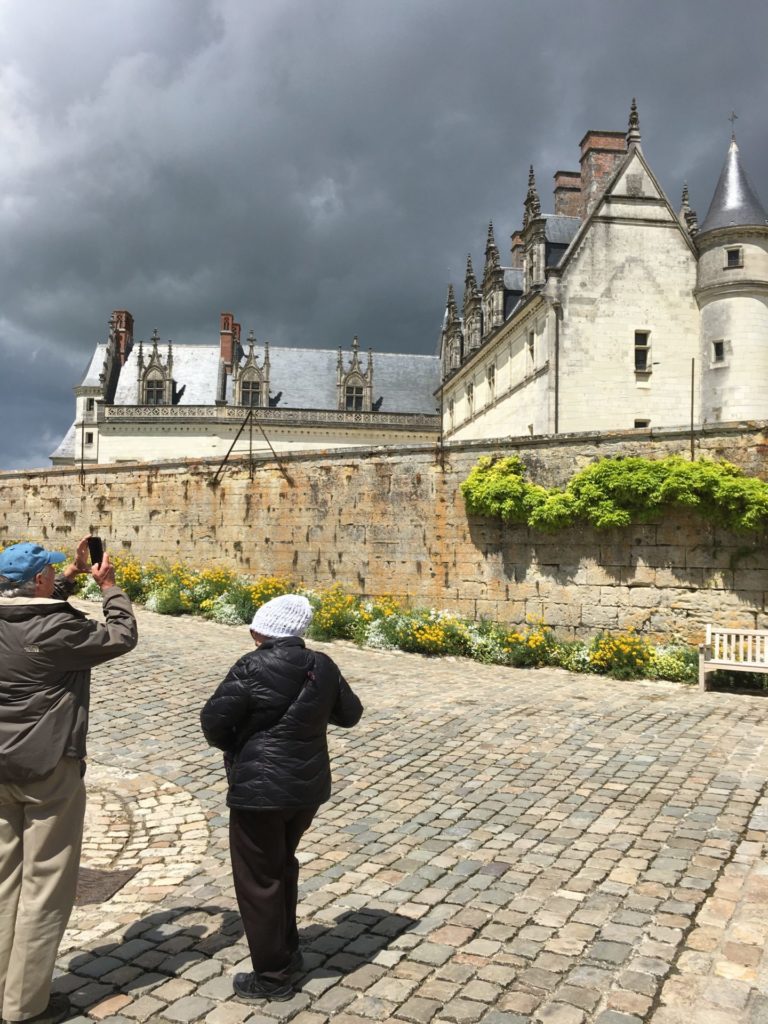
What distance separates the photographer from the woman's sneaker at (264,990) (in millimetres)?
3234

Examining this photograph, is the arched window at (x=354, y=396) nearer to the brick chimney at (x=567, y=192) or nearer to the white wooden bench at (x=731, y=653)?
the brick chimney at (x=567, y=192)

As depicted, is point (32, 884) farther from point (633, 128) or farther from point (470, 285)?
point (470, 285)

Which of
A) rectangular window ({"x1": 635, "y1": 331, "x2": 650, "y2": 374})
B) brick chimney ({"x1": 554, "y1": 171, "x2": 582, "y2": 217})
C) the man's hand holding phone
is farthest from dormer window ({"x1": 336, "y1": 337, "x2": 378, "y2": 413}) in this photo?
the man's hand holding phone

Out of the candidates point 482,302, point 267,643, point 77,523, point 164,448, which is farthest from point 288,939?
point 164,448

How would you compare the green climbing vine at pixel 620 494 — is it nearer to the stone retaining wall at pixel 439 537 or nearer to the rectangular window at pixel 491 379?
the stone retaining wall at pixel 439 537

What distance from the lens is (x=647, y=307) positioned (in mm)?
22500

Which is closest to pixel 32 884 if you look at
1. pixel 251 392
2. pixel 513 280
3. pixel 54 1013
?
pixel 54 1013

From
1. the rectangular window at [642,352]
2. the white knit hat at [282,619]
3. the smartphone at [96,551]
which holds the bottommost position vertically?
the white knit hat at [282,619]

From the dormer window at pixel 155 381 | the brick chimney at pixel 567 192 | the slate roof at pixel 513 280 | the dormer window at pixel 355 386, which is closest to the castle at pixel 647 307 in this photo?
the brick chimney at pixel 567 192

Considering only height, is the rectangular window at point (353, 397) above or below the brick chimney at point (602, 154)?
below

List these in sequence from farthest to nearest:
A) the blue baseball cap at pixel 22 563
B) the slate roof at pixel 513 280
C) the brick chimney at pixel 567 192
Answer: the slate roof at pixel 513 280 → the brick chimney at pixel 567 192 → the blue baseball cap at pixel 22 563

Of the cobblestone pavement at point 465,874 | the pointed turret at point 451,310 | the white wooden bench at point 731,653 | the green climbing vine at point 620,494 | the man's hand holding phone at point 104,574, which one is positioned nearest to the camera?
the cobblestone pavement at point 465,874

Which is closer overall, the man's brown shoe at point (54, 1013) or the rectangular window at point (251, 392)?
the man's brown shoe at point (54, 1013)

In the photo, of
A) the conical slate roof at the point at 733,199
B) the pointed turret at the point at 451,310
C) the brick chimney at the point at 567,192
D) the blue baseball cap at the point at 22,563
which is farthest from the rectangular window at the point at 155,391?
the blue baseball cap at the point at 22,563
